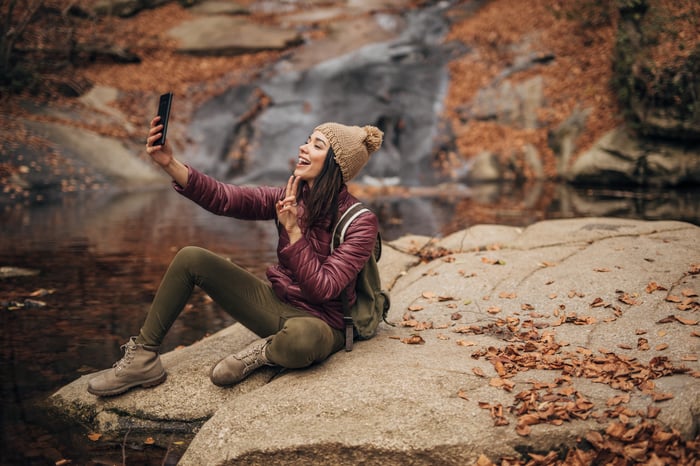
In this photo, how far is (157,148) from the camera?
3533 millimetres

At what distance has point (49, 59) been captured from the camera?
17.7 metres

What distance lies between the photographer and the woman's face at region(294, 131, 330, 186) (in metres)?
3.54

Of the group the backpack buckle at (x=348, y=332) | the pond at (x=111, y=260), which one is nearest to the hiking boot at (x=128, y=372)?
the pond at (x=111, y=260)

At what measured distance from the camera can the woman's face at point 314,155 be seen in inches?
140

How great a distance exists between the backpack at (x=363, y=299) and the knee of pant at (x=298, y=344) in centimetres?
25

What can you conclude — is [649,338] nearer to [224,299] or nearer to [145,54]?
[224,299]

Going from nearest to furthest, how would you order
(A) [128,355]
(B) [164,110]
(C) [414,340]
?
(B) [164,110] → (A) [128,355] → (C) [414,340]

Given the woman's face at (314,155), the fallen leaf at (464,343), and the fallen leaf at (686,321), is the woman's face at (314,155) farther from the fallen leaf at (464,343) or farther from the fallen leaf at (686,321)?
the fallen leaf at (686,321)

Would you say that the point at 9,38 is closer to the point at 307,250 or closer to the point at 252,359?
the point at 252,359

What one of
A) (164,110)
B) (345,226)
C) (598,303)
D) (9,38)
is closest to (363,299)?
(345,226)

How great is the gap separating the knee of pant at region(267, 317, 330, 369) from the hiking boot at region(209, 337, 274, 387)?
140 millimetres

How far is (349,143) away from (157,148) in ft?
3.60

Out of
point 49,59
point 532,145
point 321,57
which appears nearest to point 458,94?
point 532,145

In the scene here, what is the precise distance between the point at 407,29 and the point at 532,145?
7530mm
